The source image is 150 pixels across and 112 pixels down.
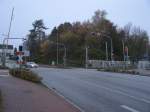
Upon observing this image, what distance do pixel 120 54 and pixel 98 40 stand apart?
10772 mm

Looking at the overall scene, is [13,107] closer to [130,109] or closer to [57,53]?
[130,109]

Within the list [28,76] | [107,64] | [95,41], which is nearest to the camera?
[28,76]

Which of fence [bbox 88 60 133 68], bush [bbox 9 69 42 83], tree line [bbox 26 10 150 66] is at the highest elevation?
tree line [bbox 26 10 150 66]

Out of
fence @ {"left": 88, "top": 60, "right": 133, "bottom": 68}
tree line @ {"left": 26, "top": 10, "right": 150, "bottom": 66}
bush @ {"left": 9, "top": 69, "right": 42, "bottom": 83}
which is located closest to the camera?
bush @ {"left": 9, "top": 69, "right": 42, "bottom": 83}

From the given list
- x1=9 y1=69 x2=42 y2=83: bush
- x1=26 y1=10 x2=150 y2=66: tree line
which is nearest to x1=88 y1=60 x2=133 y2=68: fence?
x1=26 y1=10 x2=150 y2=66: tree line

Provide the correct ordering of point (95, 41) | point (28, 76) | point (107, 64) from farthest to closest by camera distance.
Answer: point (95, 41) → point (107, 64) → point (28, 76)

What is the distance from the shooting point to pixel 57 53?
4830 inches

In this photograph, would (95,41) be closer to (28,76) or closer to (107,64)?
(107,64)

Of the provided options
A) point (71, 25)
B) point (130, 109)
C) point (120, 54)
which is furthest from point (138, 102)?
point (71, 25)

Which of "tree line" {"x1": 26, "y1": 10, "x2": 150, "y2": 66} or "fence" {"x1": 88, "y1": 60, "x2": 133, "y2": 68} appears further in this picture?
"tree line" {"x1": 26, "y1": 10, "x2": 150, "y2": 66}

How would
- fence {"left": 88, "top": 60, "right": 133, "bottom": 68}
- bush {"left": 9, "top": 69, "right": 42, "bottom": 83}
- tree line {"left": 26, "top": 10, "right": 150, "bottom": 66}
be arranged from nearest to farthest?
bush {"left": 9, "top": 69, "right": 42, "bottom": 83}, fence {"left": 88, "top": 60, "right": 133, "bottom": 68}, tree line {"left": 26, "top": 10, "right": 150, "bottom": 66}


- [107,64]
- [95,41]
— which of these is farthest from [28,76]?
[95,41]

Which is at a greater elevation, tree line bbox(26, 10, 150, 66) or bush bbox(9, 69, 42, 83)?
tree line bbox(26, 10, 150, 66)

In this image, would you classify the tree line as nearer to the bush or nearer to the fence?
the fence
